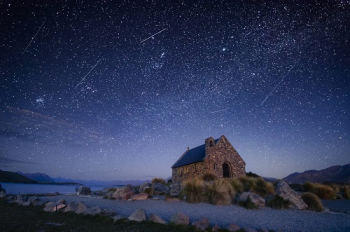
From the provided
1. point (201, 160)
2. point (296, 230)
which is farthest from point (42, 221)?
point (201, 160)

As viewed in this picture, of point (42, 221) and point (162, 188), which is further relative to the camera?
point (162, 188)

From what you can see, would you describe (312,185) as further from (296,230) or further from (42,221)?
(42,221)

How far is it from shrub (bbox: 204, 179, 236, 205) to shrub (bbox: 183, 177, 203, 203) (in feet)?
1.38

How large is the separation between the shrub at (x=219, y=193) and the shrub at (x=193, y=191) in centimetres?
42

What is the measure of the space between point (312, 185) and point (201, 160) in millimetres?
12922

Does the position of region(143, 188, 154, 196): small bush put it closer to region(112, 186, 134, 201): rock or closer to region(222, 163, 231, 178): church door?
region(112, 186, 134, 201): rock

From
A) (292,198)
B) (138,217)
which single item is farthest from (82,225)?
(292,198)

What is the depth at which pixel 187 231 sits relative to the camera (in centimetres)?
652

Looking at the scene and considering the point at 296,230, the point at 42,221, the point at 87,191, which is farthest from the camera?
the point at 87,191

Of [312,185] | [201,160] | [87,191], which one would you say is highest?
[201,160]

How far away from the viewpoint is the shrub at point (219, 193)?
39.1 ft

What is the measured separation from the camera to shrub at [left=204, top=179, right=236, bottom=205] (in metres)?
11.9

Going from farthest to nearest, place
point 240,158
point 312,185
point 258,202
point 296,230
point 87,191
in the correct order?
point 240,158 → point 87,191 → point 312,185 → point 258,202 → point 296,230

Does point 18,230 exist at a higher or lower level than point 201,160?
lower
